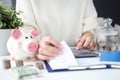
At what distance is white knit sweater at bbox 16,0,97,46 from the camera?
127 cm

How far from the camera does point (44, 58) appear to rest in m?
0.92

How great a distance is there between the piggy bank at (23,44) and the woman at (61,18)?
12.6 inches

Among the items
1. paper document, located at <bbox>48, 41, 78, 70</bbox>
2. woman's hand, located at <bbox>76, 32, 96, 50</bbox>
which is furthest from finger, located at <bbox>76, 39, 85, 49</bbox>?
paper document, located at <bbox>48, 41, 78, 70</bbox>

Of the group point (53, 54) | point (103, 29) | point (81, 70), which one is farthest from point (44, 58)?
point (103, 29)

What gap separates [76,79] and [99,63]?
0.17 metres

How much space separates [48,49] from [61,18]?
0.47m

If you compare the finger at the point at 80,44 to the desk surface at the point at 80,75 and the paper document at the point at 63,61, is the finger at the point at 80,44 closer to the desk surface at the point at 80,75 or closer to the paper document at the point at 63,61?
the paper document at the point at 63,61

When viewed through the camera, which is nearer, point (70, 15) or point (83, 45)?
point (83, 45)

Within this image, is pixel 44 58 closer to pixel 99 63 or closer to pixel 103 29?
pixel 99 63

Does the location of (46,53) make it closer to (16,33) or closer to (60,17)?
(16,33)

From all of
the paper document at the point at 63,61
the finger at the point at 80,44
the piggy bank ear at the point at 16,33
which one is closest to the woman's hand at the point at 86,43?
the finger at the point at 80,44

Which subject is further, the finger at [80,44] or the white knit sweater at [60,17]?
the white knit sweater at [60,17]

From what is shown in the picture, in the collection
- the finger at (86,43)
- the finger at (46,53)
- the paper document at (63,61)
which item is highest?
the finger at (86,43)

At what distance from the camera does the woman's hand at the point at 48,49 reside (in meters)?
0.92
